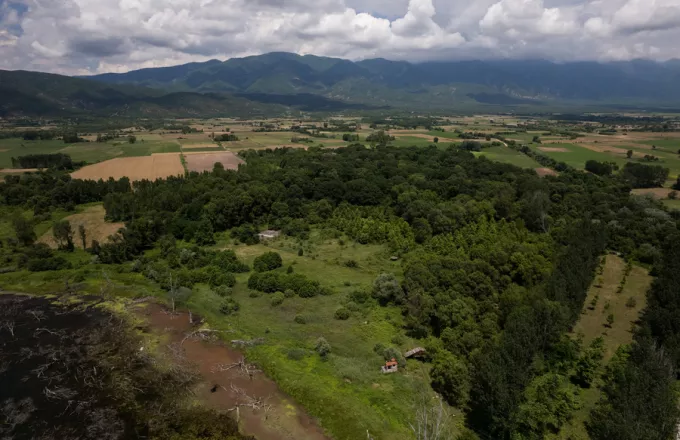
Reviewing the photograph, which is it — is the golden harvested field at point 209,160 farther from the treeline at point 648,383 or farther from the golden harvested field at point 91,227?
the treeline at point 648,383

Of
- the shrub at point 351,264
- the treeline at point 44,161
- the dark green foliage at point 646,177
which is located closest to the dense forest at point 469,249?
the dark green foliage at point 646,177

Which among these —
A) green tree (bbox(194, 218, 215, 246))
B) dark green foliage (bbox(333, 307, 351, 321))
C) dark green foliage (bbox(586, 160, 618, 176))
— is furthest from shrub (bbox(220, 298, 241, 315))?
dark green foliage (bbox(586, 160, 618, 176))

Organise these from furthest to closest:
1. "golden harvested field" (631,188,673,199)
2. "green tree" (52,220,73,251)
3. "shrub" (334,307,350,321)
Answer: "golden harvested field" (631,188,673,199) < "green tree" (52,220,73,251) < "shrub" (334,307,350,321)

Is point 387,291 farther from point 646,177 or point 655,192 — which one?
point 646,177

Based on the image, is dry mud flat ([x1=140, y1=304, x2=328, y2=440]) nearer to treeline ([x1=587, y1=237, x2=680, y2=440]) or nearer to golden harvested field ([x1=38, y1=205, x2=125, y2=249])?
treeline ([x1=587, y1=237, x2=680, y2=440])

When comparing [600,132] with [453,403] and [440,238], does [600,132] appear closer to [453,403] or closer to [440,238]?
[440,238]

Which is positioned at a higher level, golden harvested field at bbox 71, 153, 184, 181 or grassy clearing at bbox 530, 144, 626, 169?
grassy clearing at bbox 530, 144, 626, 169

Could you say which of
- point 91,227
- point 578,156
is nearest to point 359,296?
point 91,227
